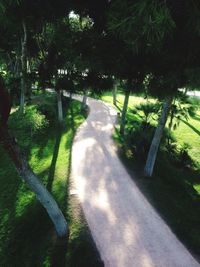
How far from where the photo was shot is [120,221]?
834 centimetres

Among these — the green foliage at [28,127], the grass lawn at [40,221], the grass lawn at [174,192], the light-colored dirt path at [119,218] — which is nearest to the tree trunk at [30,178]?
the grass lawn at [40,221]

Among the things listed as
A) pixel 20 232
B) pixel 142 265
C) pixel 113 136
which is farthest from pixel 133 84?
pixel 113 136

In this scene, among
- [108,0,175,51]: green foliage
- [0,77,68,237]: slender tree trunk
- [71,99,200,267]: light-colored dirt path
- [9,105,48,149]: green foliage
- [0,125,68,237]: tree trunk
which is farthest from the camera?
[9,105,48,149]: green foliage

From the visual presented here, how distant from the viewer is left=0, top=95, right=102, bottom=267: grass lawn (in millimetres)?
7113

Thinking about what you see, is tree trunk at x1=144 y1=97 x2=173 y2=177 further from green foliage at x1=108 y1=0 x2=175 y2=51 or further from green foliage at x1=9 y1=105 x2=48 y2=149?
green foliage at x1=9 y1=105 x2=48 y2=149

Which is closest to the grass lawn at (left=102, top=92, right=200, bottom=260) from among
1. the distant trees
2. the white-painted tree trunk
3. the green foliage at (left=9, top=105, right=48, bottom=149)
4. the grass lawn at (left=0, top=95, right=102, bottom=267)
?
the grass lawn at (left=0, top=95, right=102, bottom=267)

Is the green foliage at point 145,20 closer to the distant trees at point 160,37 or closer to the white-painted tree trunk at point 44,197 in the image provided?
the distant trees at point 160,37

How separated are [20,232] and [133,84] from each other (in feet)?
21.4

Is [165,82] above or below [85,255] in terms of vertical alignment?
above

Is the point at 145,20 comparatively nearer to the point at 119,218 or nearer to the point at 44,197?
the point at 44,197

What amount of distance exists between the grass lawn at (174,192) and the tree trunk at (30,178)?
3.86 m

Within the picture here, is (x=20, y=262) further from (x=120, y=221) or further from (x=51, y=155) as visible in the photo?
(x=51, y=155)

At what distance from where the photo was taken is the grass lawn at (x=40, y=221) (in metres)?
7.11

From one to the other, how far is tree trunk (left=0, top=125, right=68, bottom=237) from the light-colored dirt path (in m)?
1.18
